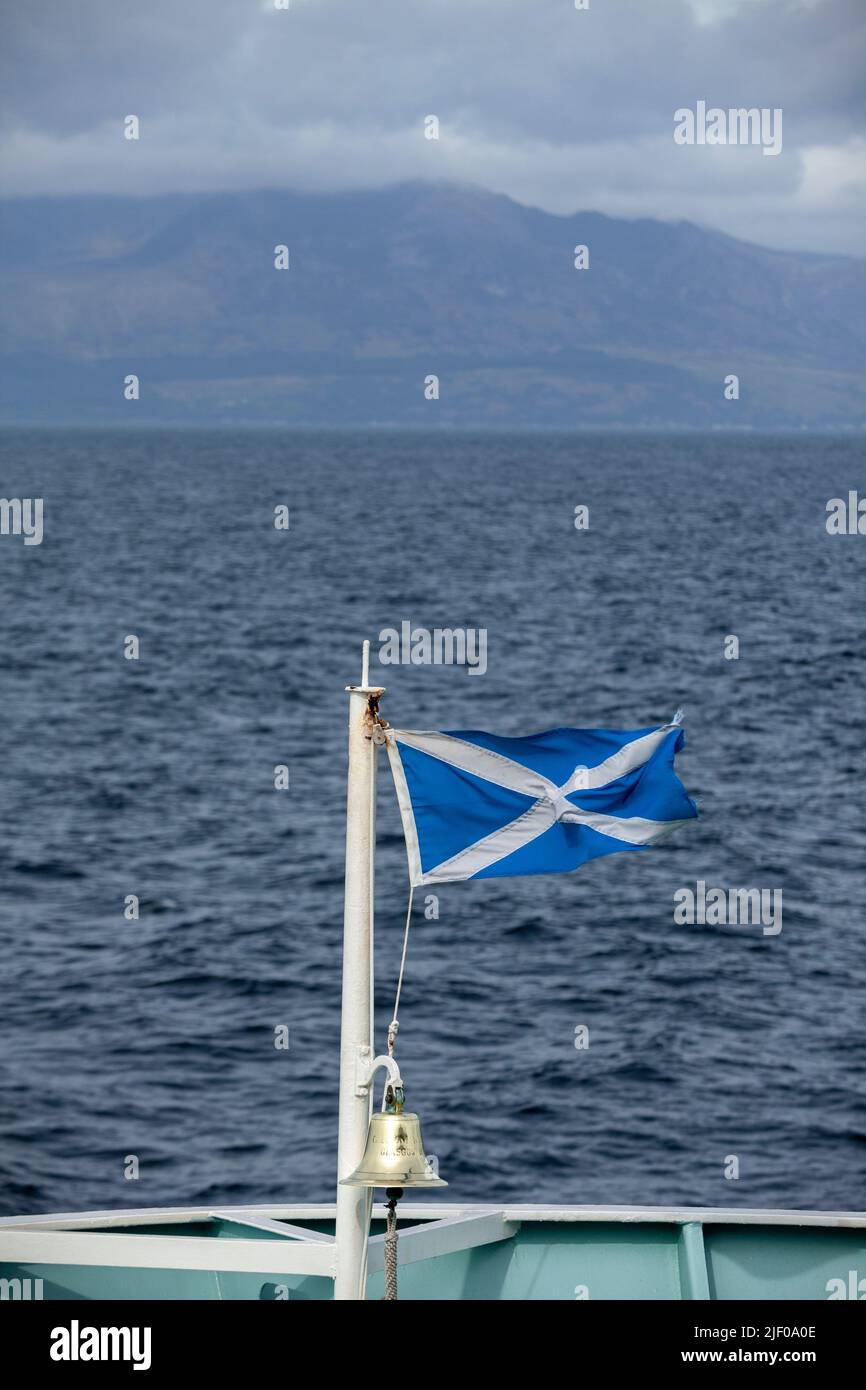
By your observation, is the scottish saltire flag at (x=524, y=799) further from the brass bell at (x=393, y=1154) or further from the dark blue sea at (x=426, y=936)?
the dark blue sea at (x=426, y=936)

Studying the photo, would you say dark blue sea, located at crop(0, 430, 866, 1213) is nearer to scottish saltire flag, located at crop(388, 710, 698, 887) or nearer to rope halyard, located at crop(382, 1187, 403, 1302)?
scottish saltire flag, located at crop(388, 710, 698, 887)

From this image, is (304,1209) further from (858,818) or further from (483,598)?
(483,598)

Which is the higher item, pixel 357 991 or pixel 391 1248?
pixel 357 991

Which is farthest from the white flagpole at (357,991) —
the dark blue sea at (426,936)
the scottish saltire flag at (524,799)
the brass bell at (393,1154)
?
the dark blue sea at (426,936)

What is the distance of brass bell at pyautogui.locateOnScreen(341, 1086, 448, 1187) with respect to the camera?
10.2m

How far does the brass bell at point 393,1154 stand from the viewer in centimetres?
1023

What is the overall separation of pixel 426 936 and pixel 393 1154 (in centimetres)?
2573

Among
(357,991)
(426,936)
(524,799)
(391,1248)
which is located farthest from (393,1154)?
(426,936)

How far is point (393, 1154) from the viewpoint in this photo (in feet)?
33.7

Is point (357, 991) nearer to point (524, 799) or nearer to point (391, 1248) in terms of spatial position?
point (391, 1248)

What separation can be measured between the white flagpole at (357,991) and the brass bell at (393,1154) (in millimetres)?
190

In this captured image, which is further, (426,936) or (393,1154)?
(426,936)
